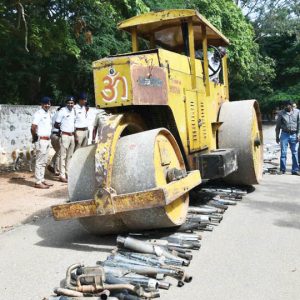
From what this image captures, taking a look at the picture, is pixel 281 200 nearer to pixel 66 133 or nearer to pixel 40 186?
pixel 40 186

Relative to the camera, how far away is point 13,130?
38.0 feet

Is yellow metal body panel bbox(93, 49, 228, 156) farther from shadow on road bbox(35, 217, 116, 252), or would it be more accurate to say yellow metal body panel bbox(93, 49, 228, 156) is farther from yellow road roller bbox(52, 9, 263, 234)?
shadow on road bbox(35, 217, 116, 252)

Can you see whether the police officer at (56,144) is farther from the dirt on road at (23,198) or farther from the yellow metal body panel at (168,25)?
the yellow metal body panel at (168,25)

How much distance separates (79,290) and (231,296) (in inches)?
46.1

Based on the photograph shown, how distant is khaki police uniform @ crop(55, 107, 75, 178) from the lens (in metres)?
9.81

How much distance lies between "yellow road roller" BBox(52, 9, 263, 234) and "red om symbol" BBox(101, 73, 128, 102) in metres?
0.01

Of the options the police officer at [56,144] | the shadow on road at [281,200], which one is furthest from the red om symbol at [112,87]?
the police officer at [56,144]

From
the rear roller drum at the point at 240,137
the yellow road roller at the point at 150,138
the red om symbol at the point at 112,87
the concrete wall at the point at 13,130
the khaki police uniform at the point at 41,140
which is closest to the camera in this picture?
the yellow road roller at the point at 150,138

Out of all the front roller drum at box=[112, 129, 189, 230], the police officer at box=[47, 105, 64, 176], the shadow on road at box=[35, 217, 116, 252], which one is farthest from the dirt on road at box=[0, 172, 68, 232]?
the front roller drum at box=[112, 129, 189, 230]

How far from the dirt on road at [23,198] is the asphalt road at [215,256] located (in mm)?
414

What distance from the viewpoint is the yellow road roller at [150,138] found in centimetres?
452

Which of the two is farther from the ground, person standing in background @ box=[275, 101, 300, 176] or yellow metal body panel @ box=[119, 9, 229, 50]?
yellow metal body panel @ box=[119, 9, 229, 50]

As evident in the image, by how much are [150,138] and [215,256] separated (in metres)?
1.33

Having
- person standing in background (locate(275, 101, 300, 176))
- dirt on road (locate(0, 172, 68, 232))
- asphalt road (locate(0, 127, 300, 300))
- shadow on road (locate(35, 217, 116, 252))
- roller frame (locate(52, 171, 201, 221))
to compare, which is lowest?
asphalt road (locate(0, 127, 300, 300))
